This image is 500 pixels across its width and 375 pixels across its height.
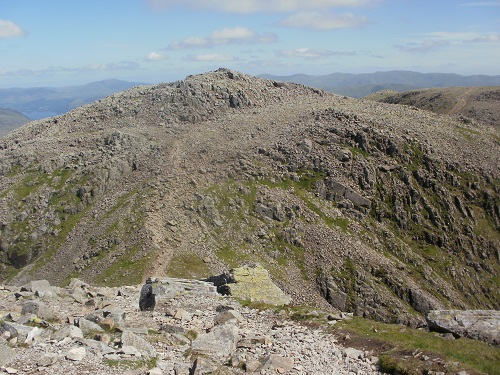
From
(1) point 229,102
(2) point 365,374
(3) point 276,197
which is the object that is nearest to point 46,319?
(2) point 365,374

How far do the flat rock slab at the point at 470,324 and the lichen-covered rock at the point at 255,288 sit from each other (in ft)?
41.6

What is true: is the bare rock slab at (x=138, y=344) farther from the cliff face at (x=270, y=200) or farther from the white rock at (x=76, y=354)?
the cliff face at (x=270, y=200)

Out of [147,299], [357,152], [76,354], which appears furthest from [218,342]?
[357,152]

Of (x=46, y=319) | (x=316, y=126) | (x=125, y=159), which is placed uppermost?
(x=316, y=126)

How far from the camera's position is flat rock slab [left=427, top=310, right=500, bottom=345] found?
25.3 meters

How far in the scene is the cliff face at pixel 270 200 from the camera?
2422 inches

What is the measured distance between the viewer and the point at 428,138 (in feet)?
279

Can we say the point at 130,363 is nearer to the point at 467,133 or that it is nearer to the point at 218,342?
the point at 218,342

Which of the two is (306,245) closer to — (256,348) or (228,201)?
(228,201)

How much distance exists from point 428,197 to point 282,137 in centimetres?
3003

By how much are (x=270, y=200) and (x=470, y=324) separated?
151ft

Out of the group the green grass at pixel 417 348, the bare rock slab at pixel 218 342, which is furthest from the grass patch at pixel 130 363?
the green grass at pixel 417 348

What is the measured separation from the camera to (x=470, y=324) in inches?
1025

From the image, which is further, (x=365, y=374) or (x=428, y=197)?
(x=428, y=197)
